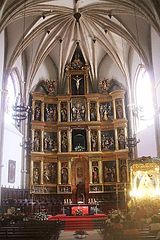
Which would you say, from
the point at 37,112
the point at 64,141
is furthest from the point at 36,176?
the point at 37,112

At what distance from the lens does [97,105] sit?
26.2 metres

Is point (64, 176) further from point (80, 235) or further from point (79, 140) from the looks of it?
point (80, 235)

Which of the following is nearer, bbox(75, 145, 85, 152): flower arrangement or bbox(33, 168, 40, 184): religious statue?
bbox(33, 168, 40, 184): religious statue

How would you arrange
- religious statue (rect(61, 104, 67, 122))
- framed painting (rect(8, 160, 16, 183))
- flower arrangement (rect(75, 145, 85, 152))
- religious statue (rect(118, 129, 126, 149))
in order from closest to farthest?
framed painting (rect(8, 160, 16, 183)) < religious statue (rect(118, 129, 126, 149)) < flower arrangement (rect(75, 145, 85, 152)) < religious statue (rect(61, 104, 67, 122))

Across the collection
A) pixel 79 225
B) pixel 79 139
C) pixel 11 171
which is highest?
pixel 79 139

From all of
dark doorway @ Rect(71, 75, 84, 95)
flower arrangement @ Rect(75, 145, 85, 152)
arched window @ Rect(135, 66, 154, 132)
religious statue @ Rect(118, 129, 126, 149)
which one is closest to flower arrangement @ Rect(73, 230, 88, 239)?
arched window @ Rect(135, 66, 154, 132)

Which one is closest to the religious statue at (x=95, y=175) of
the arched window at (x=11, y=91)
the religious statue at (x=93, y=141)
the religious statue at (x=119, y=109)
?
the religious statue at (x=93, y=141)

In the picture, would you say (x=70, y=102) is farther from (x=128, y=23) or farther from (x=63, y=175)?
(x=128, y=23)

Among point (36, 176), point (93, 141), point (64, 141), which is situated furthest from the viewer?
point (64, 141)

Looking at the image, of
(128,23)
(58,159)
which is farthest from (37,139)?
(128,23)

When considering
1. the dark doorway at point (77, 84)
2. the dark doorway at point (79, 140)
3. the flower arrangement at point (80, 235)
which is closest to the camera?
the flower arrangement at point (80, 235)

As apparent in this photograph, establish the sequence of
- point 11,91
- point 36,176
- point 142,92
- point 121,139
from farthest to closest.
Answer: point 121,139, point 142,92, point 36,176, point 11,91

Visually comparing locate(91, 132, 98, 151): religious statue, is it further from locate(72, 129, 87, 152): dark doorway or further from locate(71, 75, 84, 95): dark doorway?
locate(71, 75, 84, 95): dark doorway

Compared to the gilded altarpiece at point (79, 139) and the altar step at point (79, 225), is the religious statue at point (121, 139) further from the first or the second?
the altar step at point (79, 225)
